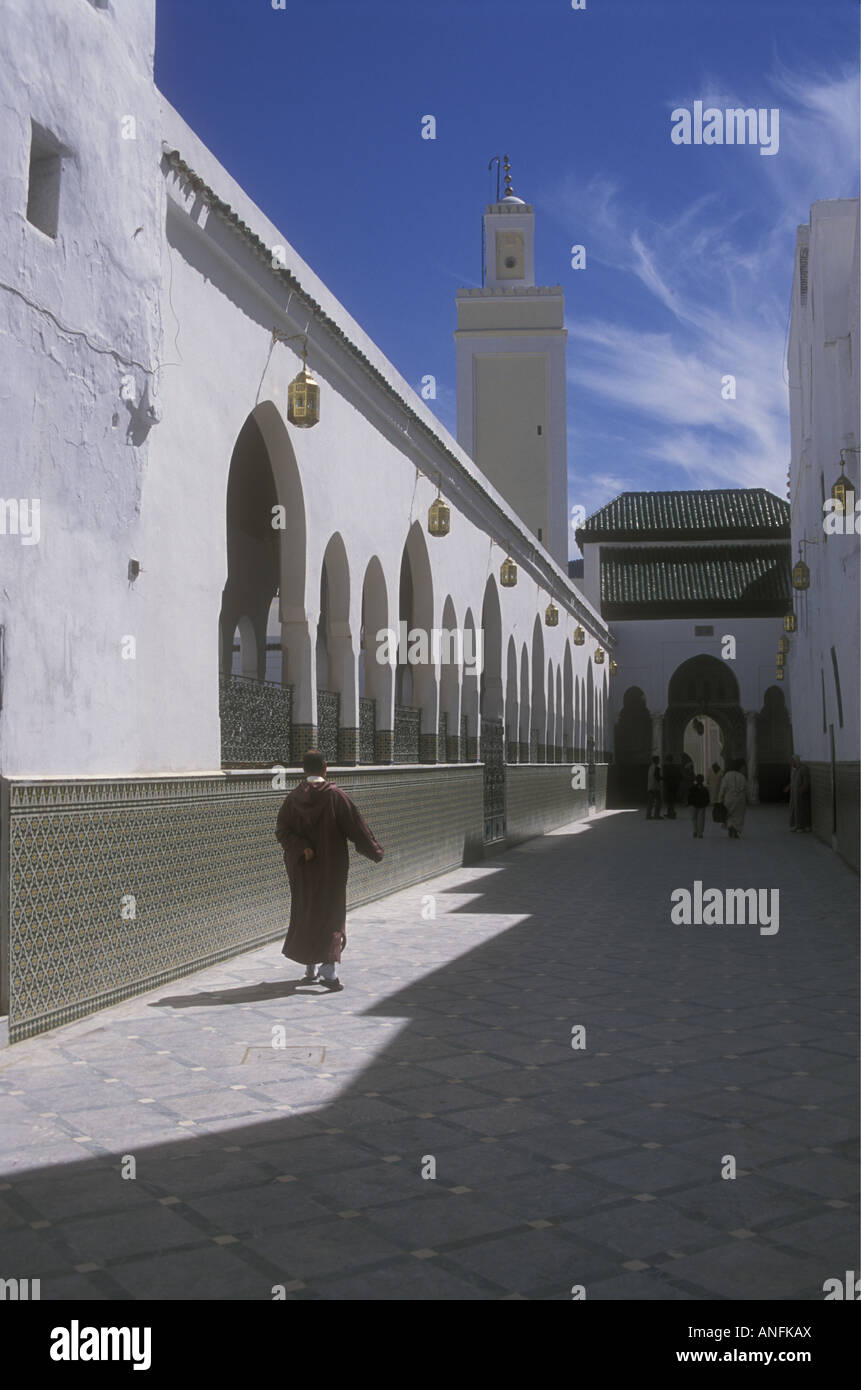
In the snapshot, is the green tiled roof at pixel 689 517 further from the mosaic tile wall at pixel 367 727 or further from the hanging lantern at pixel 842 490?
the mosaic tile wall at pixel 367 727

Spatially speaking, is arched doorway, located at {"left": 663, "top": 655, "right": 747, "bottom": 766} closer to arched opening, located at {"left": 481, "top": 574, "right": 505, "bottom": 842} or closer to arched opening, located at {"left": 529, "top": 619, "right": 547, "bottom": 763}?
arched opening, located at {"left": 529, "top": 619, "right": 547, "bottom": 763}

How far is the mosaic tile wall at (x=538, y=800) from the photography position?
18.9m

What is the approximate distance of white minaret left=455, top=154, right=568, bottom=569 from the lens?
32719 mm

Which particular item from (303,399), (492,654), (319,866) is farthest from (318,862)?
(492,654)

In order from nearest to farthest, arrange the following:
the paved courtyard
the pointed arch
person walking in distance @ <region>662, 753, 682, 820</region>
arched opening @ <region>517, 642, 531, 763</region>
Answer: the paved courtyard < the pointed arch < arched opening @ <region>517, 642, 531, 763</region> < person walking in distance @ <region>662, 753, 682, 820</region>

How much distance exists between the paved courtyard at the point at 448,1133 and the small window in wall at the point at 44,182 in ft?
12.0

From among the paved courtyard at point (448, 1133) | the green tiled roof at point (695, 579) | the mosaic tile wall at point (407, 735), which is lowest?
the paved courtyard at point (448, 1133)

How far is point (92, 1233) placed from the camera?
329cm

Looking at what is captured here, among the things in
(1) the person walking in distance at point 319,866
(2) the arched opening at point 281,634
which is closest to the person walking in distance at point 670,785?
(2) the arched opening at point 281,634

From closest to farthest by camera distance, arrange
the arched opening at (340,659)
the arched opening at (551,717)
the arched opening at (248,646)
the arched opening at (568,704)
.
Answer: the arched opening at (340,659), the arched opening at (248,646), the arched opening at (551,717), the arched opening at (568,704)

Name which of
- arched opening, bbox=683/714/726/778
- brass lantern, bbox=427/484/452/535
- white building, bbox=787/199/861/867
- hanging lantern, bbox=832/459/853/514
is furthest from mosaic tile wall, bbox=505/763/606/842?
arched opening, bbox=683/714/726/778

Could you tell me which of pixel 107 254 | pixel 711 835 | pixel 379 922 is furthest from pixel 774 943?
pixel 711 835

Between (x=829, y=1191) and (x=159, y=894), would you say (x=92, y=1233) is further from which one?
(x=159, y=894)

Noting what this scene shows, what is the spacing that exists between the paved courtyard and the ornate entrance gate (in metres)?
8.96
